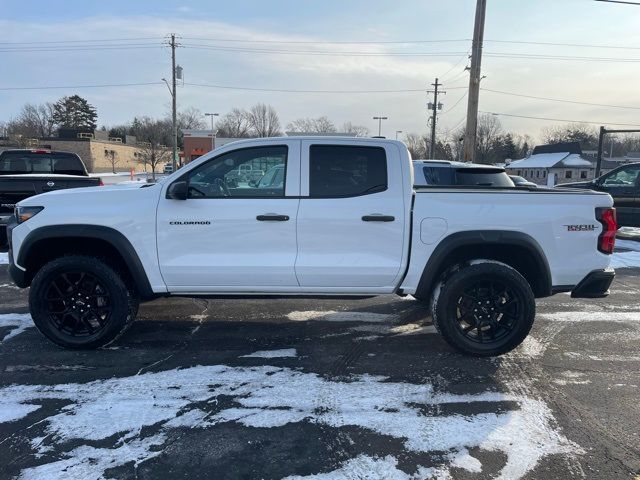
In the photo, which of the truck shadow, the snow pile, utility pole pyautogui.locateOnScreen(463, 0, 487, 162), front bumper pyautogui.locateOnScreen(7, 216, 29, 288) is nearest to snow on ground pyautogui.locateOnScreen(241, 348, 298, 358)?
the truck shadow

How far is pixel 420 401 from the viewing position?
3621mm

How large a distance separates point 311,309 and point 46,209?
10.1ft

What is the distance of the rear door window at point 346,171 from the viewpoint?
441cm

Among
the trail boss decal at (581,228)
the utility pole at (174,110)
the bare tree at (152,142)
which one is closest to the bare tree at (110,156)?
the bare tree at (152,142)

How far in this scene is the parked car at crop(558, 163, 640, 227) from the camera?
38.1 feet

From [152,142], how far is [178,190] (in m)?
54.9

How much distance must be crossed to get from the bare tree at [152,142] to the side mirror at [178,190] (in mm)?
43624

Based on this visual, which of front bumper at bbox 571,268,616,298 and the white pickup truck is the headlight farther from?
front bumper at bbox 571,268,616,298

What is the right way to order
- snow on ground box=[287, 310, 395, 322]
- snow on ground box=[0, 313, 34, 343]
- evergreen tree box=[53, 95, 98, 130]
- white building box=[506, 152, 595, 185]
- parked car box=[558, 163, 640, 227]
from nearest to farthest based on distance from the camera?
snow on ground box=[0, 313, 34, 343]
snow on ground box=[287, 310, 395, 322]
parked car box=[558, 163, 640, 227]
white building box=[506, 152, 595, 185]
evergreen tree box=[53, 95, 98, 130]

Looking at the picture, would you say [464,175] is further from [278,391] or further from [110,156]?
[110,156]

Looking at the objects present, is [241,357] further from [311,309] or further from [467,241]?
[467,241]

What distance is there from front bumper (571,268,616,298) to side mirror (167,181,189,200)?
12.1 feet

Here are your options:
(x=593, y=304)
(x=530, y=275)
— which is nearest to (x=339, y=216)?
(x=530, y=275)

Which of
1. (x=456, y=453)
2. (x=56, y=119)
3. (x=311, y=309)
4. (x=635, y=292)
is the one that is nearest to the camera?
(x=456, y=453)
